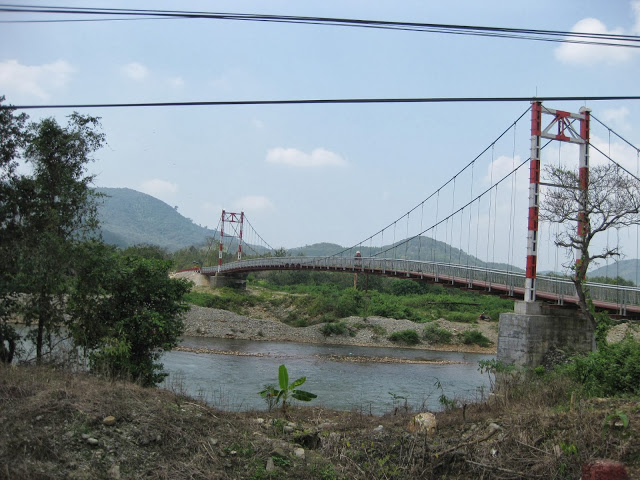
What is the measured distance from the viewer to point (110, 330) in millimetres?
9789

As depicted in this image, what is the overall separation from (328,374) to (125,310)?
10.6 meters

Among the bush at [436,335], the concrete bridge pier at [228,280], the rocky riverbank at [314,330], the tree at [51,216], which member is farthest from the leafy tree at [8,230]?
the concrete bridge pier at [228,280]

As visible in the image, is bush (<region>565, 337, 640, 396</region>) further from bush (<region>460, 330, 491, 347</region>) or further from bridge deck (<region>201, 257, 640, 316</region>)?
bush (<region>460, 330, 491, 347</region>)

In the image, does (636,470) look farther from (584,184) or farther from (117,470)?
(584,184)

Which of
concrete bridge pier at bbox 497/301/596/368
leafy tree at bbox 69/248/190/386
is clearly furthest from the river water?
concrete bridge pier at bbox 497/301/596/368

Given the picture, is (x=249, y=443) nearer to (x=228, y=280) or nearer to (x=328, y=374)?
(x=328, y=374)

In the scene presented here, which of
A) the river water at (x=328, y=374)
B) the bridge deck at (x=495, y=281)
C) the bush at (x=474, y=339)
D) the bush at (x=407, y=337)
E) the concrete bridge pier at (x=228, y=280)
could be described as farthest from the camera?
the concrete bridge pier at (x=228, y=280)

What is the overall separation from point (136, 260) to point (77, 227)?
1.21m

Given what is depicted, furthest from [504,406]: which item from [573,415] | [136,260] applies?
[136,260]

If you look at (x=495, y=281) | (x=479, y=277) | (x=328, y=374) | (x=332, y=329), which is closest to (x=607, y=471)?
(x=495, y=281)

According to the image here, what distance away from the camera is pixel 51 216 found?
9523 millimetres

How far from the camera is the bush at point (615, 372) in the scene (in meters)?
7.05

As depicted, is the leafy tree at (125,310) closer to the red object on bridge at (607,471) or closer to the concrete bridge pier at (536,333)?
the red object on bridge at (607,471)

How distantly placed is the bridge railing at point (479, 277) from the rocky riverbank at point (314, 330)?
3.91 metres
